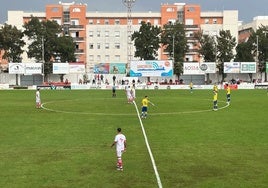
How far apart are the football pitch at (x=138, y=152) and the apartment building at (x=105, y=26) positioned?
9863 centimetres

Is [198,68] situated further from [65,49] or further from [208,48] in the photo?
[65,49]

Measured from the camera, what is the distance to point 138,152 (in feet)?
64.0

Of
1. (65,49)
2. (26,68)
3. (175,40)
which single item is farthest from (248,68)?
(26,68)

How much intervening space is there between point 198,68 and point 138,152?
3078 inches

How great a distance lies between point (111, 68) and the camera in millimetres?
97250

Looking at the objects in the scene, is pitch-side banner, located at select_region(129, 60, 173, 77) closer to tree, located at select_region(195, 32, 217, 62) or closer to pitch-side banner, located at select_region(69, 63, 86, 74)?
pitch-side banner, located at select_region(69, 63, 86, 74)

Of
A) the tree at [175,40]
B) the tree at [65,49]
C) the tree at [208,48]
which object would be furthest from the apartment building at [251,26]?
the tree at [65,49]

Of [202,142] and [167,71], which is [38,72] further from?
[202,142]

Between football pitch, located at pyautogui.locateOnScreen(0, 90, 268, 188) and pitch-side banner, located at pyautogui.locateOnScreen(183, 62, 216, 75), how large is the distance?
63.0 metres

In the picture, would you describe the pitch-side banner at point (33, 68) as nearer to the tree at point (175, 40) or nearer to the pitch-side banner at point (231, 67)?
the tree at point (175, 40)

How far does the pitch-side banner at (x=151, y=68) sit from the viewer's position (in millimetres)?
92312

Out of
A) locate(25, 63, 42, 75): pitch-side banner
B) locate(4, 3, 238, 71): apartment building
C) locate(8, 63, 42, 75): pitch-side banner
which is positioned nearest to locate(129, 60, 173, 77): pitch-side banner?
locate(25, 63, 42, 75): pitch-side banner

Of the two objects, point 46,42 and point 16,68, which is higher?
point 46,42

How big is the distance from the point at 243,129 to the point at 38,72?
2921 inches
